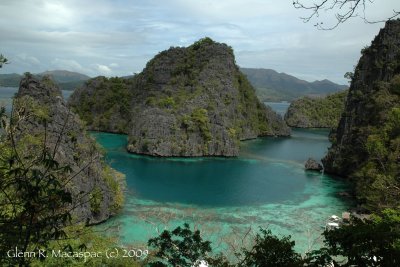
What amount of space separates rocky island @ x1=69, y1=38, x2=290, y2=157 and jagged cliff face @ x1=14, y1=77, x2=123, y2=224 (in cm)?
2844

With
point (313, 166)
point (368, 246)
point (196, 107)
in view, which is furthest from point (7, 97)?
point (196, 107)

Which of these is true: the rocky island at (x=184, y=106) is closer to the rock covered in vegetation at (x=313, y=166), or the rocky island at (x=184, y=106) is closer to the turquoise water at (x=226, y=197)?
the turquoise water at (x=226, y=197)

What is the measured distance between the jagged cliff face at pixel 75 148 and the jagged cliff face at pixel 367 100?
29.1 meters

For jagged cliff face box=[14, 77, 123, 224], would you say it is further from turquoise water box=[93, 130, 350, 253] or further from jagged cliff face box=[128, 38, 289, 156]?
jagged cliff face box=[128, 38, 289, 156]

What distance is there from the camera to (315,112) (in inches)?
5118

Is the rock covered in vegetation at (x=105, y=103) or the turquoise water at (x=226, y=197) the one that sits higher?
the rock covered in vegetation at (x=105, y=103)

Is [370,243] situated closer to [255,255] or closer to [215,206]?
[255,255]

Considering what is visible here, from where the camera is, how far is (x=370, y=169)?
34.9m

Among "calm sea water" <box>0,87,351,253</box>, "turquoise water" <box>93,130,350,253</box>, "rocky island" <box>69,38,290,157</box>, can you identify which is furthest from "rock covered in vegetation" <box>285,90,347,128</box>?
"calm sea water" <box>0,87,351,253</box>

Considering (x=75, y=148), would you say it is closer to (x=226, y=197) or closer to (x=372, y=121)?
(x=226, y=197)

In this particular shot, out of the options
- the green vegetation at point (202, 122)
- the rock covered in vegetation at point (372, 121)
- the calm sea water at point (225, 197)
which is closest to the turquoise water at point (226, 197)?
the calm sea water at point (225, 197)

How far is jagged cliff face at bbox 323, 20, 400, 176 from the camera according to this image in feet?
147

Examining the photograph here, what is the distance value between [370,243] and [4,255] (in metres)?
7.16

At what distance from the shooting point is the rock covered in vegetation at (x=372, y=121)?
35.8m
